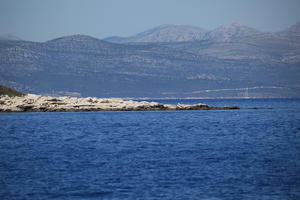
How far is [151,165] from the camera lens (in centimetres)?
3491

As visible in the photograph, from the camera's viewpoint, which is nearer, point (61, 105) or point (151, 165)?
point (151, 165)

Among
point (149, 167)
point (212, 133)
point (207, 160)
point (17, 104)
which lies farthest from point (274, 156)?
point (17, 104)

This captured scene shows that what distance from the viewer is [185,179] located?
3017cm

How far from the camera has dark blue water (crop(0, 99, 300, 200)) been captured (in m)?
27.5

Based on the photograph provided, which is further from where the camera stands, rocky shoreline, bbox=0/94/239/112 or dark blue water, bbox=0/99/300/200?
rocky shoreline, bbox=0/94/239/112

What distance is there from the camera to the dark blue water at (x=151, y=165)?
27.5m

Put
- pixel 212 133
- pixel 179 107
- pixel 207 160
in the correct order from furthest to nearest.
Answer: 1. pixel 179 107
2. pixel 212 133
3. pixel 207 160

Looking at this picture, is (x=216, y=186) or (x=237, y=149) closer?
(x=216, y=186)

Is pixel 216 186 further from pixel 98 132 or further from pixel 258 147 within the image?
pixel 98 132

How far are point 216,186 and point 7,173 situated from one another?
38.7 ft

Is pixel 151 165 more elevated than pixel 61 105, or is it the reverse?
pixel 61 105

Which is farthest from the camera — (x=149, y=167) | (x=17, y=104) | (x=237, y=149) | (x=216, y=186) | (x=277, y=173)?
(x=17, y=104)

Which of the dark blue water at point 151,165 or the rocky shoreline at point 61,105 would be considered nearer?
the dark blue water at point 151,165

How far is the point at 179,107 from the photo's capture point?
356 feet
